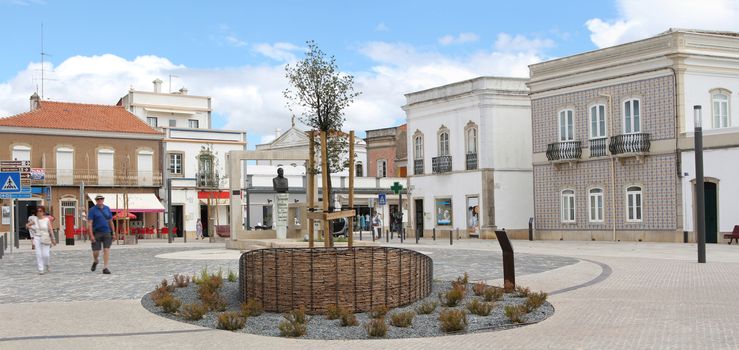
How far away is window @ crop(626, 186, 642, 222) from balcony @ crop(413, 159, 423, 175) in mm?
15141

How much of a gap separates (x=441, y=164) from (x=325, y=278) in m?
37.0

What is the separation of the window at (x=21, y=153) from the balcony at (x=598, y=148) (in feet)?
105

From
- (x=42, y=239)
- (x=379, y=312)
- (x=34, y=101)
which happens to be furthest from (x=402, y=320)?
(x=34, y=101)

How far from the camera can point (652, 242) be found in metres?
35.4

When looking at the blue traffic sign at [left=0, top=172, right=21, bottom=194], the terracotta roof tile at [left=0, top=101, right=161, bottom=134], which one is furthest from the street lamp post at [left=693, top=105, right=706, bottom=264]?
the terracotta roof tile at [left=0, top=101, right=161, bottom=134]

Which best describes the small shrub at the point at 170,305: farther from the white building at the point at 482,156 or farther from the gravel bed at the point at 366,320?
the white building at the point at 482,156

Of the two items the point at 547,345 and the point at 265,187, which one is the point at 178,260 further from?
the point at 265,187

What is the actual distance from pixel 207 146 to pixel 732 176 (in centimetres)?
3447

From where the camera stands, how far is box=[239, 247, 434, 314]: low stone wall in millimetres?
11047

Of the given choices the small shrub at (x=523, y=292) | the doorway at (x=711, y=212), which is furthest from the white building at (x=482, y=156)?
the small shrub at (x=523, y=292)

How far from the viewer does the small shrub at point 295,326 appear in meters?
9.68

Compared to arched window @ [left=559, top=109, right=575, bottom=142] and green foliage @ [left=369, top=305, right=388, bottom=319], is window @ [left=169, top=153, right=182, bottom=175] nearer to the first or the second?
arched window @ [left=559, top=109, right=575, bottom=142]

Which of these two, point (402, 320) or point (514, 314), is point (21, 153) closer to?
point (402, 320)

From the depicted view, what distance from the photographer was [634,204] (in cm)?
3659
